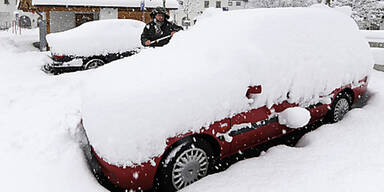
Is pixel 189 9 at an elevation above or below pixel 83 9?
above

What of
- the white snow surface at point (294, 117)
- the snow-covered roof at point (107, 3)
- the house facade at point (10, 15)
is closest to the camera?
the white snow surface at point (294, 117)

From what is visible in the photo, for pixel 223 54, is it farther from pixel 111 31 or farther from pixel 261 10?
pixel 111 31

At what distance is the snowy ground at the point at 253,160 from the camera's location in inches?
107

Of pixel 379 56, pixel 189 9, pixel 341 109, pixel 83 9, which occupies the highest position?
pixel 189 9

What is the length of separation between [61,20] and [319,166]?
17.7m

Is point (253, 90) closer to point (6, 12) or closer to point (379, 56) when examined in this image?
point (379, 56)

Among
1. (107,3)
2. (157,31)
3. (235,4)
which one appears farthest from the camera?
(235,4)

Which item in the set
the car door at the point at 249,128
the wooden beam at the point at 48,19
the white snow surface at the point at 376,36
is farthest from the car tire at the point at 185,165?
the wooden beam at the point at 48,19

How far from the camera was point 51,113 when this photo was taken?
15.0 ft

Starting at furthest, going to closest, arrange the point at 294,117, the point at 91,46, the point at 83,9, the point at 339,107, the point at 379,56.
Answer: the point at 83,9 → the point at 91,46 → the point at 379,56 → the point at 339,107 → the point at 294,117

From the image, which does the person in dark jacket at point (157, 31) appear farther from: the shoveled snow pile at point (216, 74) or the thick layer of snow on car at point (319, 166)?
the thick layer of snow on car at point (319, 166)

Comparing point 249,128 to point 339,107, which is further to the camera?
point 339,107

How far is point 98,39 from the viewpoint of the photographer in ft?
27.1

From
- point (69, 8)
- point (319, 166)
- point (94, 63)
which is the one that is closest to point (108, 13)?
point (69, 8)
